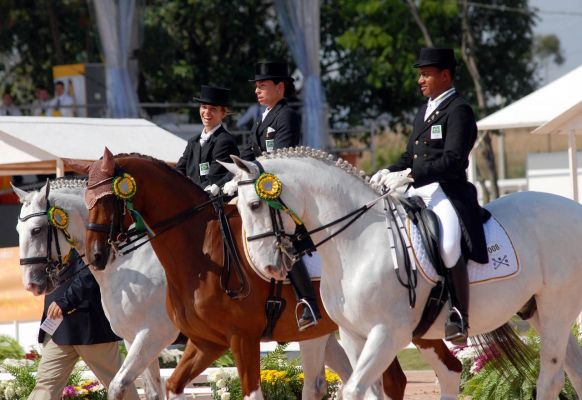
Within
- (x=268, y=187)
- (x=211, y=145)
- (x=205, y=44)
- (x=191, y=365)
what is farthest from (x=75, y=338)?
(x=205, y=44)

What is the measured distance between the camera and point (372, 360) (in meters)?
7.07

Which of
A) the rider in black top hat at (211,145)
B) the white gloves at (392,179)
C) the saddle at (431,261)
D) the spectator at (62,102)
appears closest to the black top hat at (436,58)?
the white gloves at (392,179)

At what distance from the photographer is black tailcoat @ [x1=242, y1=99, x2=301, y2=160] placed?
923 cm

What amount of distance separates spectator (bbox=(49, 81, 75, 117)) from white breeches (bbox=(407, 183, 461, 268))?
16.9 metres

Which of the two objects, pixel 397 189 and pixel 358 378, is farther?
pixel 397 189

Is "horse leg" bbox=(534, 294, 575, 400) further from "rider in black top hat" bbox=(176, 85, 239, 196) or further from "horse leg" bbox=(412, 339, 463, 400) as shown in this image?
"rider in black top hat" bbox=(176, 85, 239, 196)

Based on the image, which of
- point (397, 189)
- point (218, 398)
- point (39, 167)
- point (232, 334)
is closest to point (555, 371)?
point (397, 189)

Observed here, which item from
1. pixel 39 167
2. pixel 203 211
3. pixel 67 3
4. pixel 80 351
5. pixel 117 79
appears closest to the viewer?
pixel 203 211

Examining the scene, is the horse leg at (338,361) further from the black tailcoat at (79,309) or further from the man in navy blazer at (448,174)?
the man in navy blazer at (448,174)

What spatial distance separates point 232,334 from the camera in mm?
8336

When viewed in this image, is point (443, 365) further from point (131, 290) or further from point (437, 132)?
point (131, 290)

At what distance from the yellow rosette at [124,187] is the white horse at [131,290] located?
684 mm

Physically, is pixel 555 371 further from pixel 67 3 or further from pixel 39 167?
pixel 67 3

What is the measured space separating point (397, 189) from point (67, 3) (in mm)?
25222
